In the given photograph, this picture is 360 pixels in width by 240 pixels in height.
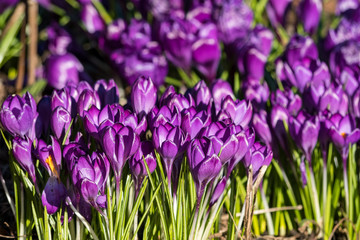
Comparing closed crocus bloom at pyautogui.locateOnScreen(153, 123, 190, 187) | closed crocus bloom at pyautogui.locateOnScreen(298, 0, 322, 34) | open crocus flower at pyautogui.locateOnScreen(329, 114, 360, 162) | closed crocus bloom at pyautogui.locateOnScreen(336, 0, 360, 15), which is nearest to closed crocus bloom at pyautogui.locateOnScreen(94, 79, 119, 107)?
closed crocus bloom at pyautogui.locateOnScreen(153, 123, 190, 187)

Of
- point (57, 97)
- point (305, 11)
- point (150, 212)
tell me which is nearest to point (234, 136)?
point (150, 212)

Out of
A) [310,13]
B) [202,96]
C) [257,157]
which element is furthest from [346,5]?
[257,157]

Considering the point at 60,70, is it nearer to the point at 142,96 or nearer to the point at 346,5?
the point at 142,96

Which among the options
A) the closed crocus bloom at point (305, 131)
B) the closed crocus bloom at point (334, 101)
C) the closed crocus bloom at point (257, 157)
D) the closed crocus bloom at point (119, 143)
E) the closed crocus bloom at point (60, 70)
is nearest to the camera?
the closed crocus bloom at point (119, 143)

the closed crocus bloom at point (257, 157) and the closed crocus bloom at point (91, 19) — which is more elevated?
the closed crocus bloom at point (91, 19)

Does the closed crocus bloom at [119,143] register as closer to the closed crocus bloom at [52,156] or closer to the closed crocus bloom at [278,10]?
the closed crocus bloom at [52,156]

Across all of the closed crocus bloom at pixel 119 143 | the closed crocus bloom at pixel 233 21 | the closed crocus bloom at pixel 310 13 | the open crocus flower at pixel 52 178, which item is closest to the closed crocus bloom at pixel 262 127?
the closed crocus bloom at pixel 119 143

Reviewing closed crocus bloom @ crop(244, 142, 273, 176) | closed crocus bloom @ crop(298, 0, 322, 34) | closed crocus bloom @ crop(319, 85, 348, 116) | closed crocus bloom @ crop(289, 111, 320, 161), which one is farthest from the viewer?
closed crocus bloom @ crop(298, 0, 322, 34)

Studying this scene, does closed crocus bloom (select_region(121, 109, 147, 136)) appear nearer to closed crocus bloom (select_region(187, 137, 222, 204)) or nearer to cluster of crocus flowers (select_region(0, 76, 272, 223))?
cluster of crocus flowers (select_region(0, 76, 272, 223))
